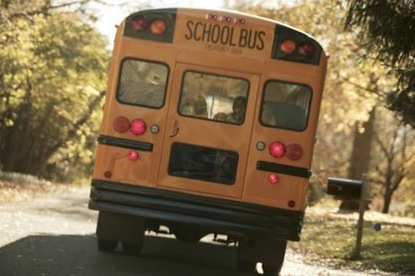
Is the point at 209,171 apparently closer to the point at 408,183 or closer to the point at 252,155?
the point at 252,155

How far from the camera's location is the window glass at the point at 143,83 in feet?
27.4

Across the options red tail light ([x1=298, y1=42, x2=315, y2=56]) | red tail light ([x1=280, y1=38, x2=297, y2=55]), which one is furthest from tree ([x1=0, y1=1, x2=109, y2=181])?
red tail light ([x1=298, y1=42, x2=315, y2=56])

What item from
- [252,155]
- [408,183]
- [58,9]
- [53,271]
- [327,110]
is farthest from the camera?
[408,183]

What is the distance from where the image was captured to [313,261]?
12.4m

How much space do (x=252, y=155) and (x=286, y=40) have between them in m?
1.38

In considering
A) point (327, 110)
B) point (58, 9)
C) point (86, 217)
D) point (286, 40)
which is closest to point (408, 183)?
point (327, 110)

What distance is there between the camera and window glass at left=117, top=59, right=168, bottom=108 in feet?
27.4

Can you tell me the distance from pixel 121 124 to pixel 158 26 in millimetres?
1205

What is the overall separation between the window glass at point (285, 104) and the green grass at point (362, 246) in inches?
160

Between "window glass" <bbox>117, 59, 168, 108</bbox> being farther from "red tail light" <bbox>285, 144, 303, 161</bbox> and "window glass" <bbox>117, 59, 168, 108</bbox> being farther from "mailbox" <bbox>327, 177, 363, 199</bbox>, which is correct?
"mailbox" <bbox>327, 177, 363, 199</bbox>

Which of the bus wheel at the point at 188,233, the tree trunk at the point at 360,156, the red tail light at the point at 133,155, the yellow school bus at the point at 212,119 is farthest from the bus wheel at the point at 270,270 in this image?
the tree trunk at the point at 360,156

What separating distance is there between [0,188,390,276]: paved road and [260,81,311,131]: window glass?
7.04ft

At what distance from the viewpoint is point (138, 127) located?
27.1 ft

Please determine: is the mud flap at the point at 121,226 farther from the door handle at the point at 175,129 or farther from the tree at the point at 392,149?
the tree at the point at 392,149
